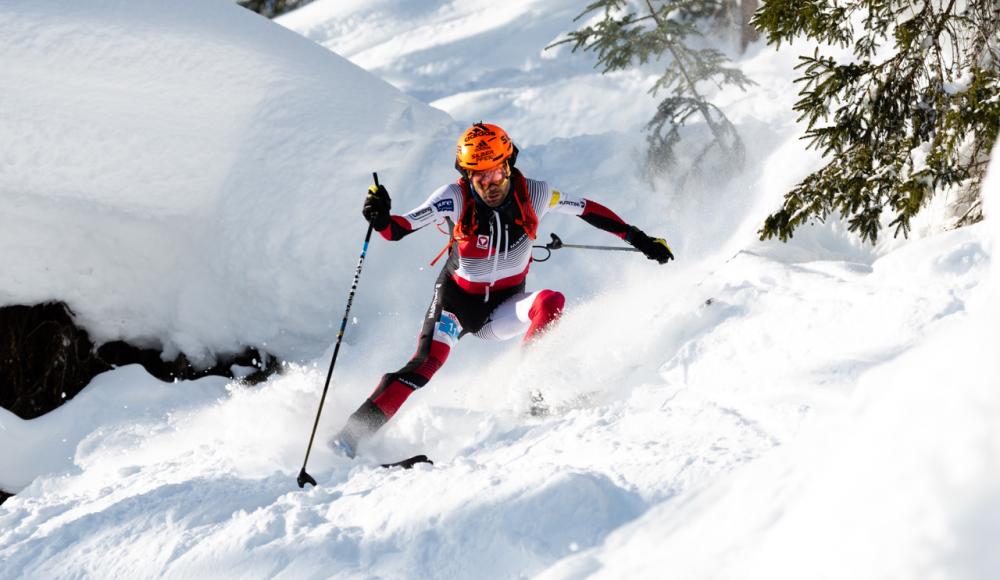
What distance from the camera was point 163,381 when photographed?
29.3ft

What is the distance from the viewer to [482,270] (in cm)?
635

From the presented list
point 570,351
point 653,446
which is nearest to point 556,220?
point 570,351

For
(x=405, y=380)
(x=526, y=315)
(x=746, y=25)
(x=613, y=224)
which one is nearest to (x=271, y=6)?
(x=746, y=25)

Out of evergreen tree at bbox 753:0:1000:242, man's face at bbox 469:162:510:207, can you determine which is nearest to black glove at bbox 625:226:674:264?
evergreen tree at bbox 753:0:1000:242

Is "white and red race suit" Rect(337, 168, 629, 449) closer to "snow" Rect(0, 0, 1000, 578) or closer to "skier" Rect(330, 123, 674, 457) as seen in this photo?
"skier" Rect(330, 123, 674, 457)

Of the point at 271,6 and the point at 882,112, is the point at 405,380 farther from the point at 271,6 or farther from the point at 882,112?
the point at 271,6

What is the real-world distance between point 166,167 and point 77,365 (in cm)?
246

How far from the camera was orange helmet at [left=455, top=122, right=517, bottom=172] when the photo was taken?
5.78m

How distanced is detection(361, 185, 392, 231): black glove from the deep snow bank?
3.96 m

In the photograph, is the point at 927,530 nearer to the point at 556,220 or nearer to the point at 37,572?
the point at 37,572

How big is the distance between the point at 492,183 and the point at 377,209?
37.0 inches

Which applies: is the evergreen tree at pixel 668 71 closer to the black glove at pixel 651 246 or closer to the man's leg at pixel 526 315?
the black glove at pixel 651 246

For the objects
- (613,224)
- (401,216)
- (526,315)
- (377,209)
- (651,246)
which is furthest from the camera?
(613,224)

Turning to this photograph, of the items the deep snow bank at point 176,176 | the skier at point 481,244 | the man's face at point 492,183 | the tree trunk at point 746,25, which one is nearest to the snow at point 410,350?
the deep snow bank at point 176,176
